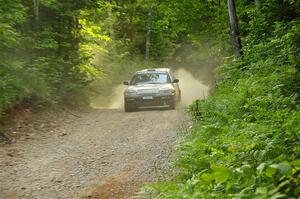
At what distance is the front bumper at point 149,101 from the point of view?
63.4 feet

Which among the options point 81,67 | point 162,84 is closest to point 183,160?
point 162,84

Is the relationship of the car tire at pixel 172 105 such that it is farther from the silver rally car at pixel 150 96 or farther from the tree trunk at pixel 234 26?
the tree trunk at pixel 234 26

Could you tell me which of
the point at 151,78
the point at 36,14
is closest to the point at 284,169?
the point at 36,14

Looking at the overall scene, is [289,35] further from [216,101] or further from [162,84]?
[162,84]

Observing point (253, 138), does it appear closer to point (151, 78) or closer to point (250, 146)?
point (250, 146)

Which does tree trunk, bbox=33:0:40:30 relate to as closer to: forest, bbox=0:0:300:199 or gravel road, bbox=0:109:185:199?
forest, bbox=0:0:300:199

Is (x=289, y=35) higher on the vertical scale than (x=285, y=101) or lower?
higher

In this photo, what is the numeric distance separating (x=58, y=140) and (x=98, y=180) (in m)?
4.71

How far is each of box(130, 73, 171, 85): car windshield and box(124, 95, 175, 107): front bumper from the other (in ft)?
4.05

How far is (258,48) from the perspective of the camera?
45.8 feet

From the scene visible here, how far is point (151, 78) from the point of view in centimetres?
2073

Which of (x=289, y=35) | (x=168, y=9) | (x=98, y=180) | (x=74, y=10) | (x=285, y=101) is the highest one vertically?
(x=168, y=9)

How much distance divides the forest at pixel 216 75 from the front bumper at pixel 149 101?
7.41 feet

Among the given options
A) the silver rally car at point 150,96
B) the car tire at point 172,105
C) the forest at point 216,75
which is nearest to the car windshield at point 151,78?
the silver rally car at point 150,96
